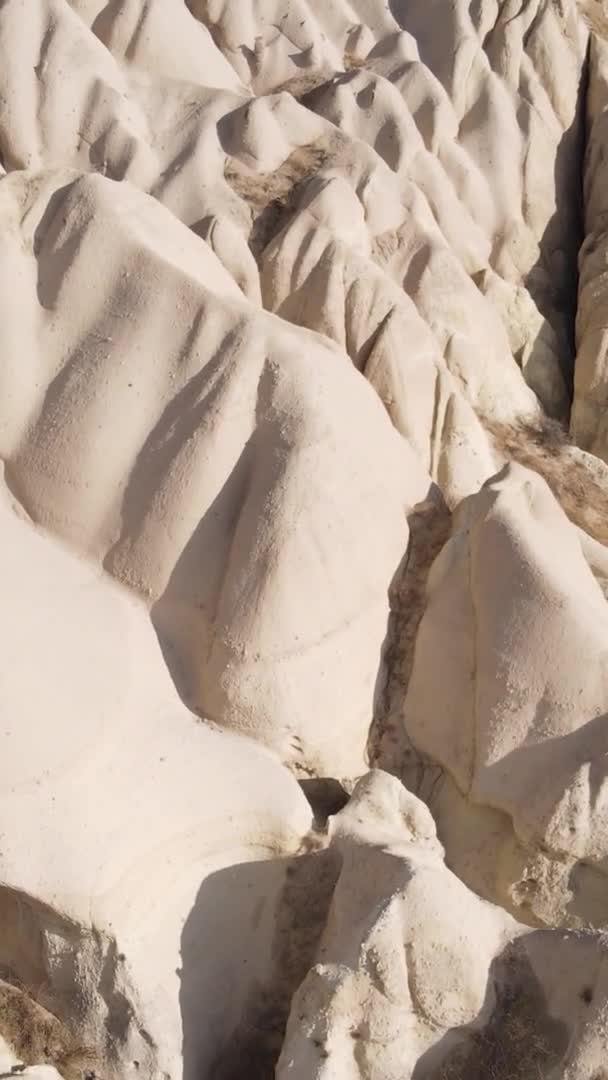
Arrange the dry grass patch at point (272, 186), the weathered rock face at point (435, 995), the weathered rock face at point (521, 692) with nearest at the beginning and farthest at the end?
the weathered rock face at point (435, 995), the weathered rock face at point (521, 692), the dry grass patch at point (272, 186)

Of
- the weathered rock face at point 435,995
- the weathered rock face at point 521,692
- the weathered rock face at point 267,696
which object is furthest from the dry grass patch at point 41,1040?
the weathered rock face at point 521,692

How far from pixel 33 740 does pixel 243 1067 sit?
1.92m

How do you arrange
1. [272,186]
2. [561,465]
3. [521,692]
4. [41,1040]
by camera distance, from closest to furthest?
1. [41,1040]
2. [521,692]
3. [561,465]
4. [272,186]

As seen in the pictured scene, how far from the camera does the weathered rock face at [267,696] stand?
4746 mm

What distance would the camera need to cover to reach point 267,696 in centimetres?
603

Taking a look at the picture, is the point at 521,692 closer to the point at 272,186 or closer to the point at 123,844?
the point at 123,844

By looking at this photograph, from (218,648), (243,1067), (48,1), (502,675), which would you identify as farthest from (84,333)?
(48,1)

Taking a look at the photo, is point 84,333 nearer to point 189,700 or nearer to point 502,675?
point 189,700

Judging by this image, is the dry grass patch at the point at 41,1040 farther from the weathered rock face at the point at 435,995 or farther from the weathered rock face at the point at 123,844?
the weathered rock face at the point at 435,995

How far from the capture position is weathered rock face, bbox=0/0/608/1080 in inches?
187

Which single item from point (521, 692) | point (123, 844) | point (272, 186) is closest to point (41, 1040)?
point (123, 844)

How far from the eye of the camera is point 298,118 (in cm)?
1198

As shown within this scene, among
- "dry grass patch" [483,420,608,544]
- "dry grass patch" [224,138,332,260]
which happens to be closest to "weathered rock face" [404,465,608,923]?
"dry grass patch" [483,420,608,544]

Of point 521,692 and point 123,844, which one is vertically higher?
point 521,692
